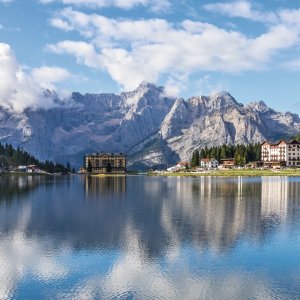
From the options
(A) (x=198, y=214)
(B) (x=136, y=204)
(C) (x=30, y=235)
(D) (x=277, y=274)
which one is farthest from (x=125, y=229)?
(B) (x=136, y=204)

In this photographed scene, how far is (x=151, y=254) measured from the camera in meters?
45.1

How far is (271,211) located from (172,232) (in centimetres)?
2675

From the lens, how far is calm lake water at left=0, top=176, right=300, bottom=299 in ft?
113

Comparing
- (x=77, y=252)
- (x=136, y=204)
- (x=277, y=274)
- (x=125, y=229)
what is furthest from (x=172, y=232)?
(x=136, y=204)

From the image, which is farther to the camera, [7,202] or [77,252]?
[7,202]

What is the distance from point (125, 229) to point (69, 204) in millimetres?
35930

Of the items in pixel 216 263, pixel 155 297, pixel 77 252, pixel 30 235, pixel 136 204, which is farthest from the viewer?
pixel 136 204

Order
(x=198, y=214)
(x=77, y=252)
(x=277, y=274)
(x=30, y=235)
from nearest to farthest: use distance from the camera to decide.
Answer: (x=277, y=274)
(x=77, y=252)
(x=30, y=235)
(x=198, y=214)

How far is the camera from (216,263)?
41.6 meters

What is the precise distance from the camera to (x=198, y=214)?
7288cm

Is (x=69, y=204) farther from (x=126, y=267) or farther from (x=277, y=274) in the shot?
(x=277, y=274)

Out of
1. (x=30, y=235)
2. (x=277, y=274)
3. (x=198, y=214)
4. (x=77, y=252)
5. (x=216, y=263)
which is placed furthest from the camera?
(x=198, y=214)

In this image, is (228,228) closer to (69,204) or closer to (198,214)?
(198,214)

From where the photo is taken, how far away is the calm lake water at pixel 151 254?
34.4 m
